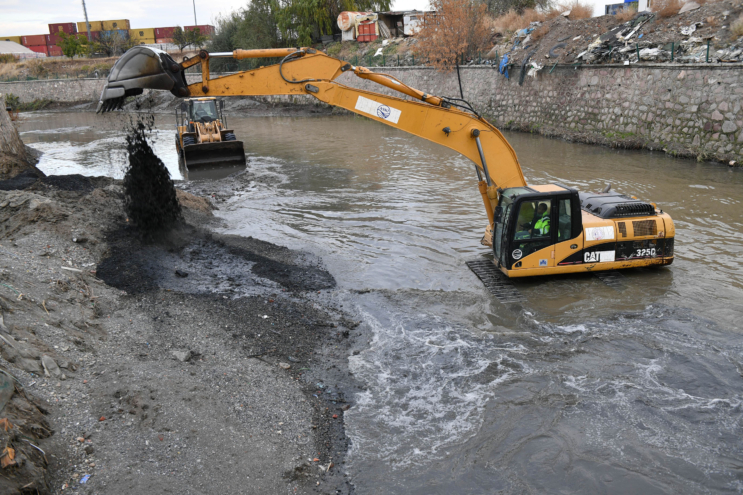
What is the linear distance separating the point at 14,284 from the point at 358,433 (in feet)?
16.5

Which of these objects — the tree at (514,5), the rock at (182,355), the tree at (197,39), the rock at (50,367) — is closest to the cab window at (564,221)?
the rock at (182,355)

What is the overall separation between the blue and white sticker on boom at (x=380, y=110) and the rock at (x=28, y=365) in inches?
250

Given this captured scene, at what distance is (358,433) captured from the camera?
233 inches

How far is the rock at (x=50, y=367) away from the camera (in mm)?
5695

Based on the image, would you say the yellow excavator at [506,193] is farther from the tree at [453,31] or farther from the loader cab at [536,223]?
the tree at [453,31]

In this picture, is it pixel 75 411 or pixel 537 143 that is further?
pixel 537 143

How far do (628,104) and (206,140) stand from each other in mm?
16942

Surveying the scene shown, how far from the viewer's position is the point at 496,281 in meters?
9.95

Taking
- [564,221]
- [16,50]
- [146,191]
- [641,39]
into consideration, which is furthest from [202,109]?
[16,50]

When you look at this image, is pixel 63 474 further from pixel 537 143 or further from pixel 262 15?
pixel 262 15

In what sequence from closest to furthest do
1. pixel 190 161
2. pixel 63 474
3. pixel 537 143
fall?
pixel 63 474 → pixel 190 161 → pixel 537 143

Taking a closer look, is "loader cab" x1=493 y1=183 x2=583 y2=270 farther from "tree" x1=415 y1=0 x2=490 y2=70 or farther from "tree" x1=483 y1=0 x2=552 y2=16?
"tree" x1=483 y1=0 x2=552 y2=16

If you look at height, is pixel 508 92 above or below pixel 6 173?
above

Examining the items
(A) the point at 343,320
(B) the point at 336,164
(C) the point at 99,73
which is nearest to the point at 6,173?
(B) the point at 336,164
